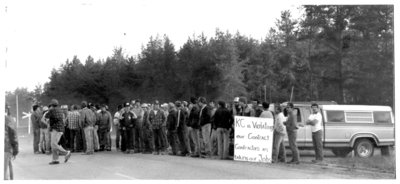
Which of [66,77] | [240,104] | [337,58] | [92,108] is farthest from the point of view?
[66,77]

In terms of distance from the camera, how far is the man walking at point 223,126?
51.6ft

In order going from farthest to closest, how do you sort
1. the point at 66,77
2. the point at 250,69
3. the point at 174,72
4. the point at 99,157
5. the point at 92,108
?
the point at 250,69, the point at 174,72, the point at 66,77, the point at 92,108, the point at 99,157

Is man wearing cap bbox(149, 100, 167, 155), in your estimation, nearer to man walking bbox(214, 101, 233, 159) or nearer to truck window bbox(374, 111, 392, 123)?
man walking bbox(214, 101, 233, 159)

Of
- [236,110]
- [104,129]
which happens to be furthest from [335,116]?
[104,129]

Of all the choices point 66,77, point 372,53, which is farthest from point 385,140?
point 66,77

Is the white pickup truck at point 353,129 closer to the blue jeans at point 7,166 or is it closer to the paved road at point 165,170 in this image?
the paved road at point 165,170

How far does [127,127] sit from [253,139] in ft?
19.9

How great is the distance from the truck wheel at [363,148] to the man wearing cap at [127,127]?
25.7 feet

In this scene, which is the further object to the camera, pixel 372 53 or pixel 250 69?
pixel 250 69

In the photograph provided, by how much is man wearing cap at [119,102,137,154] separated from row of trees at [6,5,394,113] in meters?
2.93

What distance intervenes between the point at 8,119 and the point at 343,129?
1063 centimetres

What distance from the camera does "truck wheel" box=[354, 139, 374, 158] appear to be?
16.8m

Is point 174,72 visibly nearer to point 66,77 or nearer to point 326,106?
point 66,77

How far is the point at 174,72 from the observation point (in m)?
30.5
